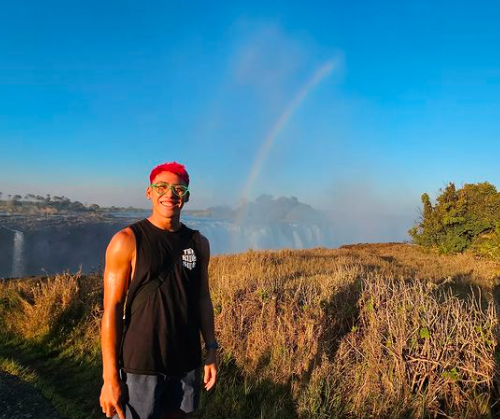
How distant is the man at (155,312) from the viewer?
79.1 inches

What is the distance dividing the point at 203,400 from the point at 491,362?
11.0 feet

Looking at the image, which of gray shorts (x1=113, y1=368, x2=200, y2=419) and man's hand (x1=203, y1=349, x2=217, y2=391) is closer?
gray shorts (x1=113, y1=368, x2=200, y2=419)

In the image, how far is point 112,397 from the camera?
1954mm

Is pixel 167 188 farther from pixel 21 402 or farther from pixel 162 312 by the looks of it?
pixel 21 402

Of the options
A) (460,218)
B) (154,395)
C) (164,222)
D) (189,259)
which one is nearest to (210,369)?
(154,395)

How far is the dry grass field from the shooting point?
3611mm

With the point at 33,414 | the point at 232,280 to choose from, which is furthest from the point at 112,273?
the point at 232,280

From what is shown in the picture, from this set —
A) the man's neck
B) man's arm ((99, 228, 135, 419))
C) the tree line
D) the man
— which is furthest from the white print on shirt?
the tree line

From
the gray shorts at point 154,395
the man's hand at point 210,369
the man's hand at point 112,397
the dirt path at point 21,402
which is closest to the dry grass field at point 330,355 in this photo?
the dirt path at point 21,402

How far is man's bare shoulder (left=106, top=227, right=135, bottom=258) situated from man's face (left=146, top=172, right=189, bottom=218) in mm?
266

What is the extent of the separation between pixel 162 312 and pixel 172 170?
96 cm

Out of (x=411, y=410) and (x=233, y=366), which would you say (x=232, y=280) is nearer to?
(x=233, y=366)

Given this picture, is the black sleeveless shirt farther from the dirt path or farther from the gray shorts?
the dirt path

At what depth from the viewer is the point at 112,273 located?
202 cm
